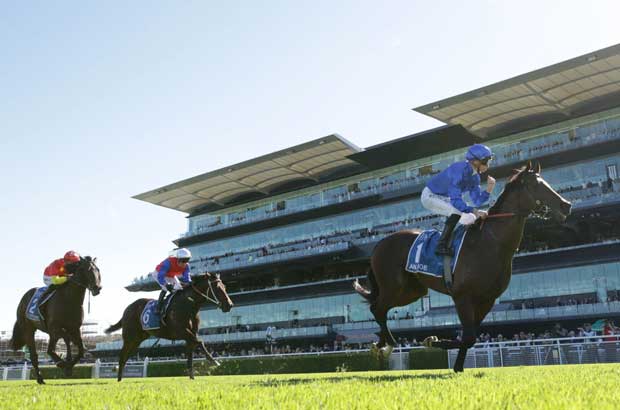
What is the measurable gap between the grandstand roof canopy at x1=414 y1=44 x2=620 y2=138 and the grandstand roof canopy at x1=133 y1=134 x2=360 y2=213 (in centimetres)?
1039

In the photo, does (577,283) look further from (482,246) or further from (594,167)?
(482,246)

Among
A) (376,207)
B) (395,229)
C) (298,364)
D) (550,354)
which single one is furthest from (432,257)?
(376,207)

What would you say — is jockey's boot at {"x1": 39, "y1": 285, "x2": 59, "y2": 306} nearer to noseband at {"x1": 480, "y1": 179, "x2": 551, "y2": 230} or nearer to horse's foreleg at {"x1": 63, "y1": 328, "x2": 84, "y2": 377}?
horse's foreleg at {"x1": 63, "y1": 328, "x2": 84, "y2": 377}

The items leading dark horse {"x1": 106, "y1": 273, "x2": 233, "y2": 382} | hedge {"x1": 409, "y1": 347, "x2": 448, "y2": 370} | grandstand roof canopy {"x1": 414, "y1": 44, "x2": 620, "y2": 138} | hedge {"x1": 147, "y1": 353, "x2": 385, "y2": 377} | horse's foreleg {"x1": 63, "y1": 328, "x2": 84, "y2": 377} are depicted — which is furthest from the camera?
grandstand roof canopy {"x1": 414, "y1": 44, "x2": 620, "y2": 138}

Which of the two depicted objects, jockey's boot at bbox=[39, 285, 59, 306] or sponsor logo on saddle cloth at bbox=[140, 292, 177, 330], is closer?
jockey's boot at bbox=[39, 285, 59, 306]

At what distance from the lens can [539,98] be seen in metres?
37.5

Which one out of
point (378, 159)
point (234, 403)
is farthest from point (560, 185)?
point (234, 403)

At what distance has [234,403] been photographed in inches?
135

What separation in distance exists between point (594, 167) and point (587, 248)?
5384 millimetres

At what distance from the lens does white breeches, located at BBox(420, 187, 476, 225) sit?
22.2 feet

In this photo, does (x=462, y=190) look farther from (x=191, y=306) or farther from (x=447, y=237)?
(x=191, y=306)

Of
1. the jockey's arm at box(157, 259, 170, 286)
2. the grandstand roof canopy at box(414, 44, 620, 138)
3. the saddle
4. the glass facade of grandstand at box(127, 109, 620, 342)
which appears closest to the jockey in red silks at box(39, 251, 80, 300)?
the jockey's arm at box(157, 259, 170, 286)

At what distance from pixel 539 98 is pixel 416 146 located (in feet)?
35.3

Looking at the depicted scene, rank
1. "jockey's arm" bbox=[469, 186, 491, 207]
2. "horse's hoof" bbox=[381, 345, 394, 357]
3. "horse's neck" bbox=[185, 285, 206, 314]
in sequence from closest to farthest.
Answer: "jockey's arm" bbox=[469, 186, 491, 207] → "horse's hoof" bbox=[381, 345, 394, 357] → "horse's neck" bbox=[185, 285, 206, 314]
